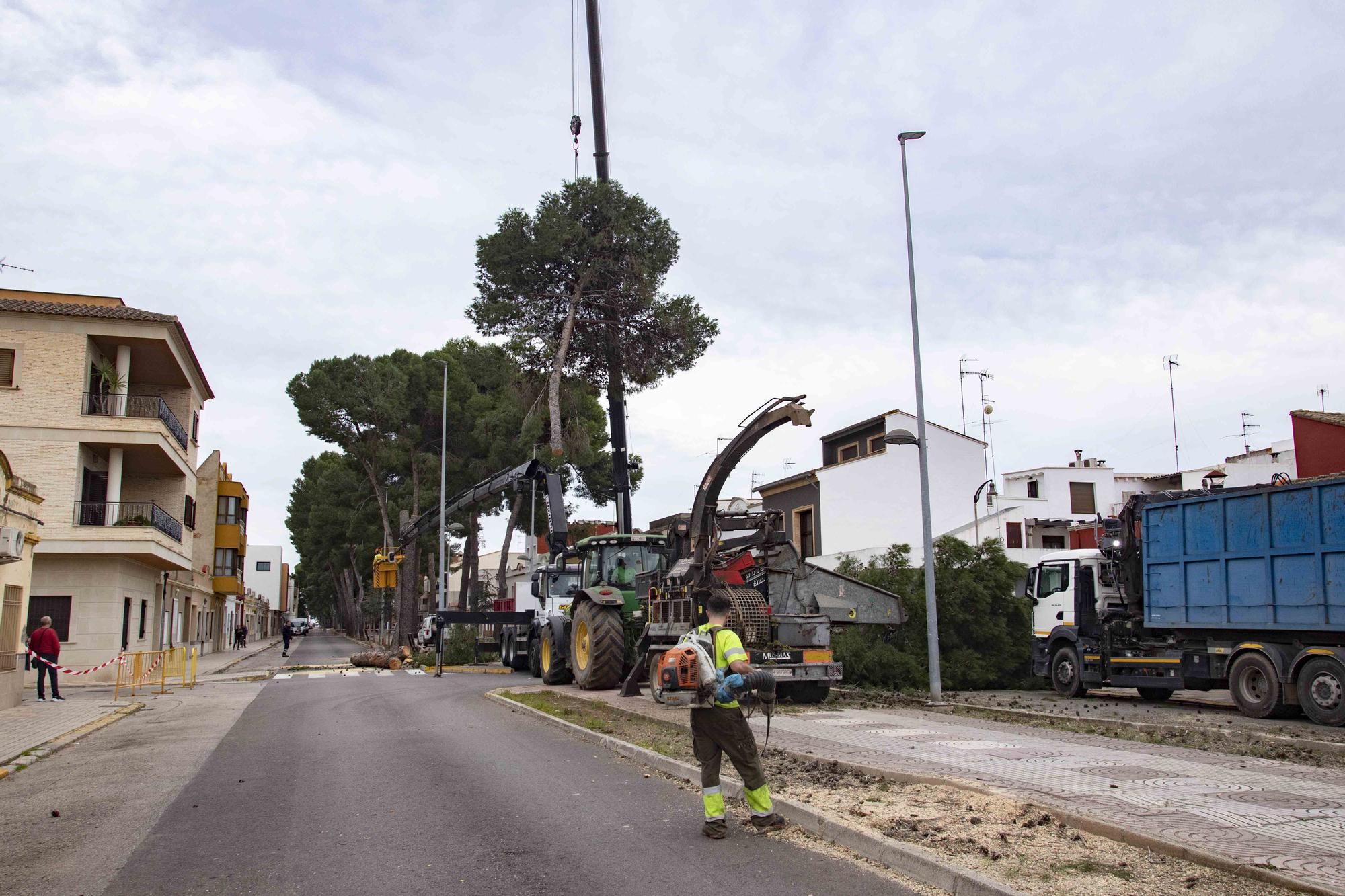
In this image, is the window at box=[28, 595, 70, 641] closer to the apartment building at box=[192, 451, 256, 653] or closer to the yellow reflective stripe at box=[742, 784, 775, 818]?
the apartment building at box=[192, 451, 256, 653]

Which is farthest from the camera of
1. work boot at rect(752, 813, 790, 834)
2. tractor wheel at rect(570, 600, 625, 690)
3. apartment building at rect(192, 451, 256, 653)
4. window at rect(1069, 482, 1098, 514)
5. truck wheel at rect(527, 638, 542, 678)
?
apartment building at rect(192, 451, 256, 653)

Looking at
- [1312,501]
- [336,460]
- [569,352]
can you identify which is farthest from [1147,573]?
[336,460]

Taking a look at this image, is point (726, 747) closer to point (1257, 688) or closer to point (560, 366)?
point (1257, 688)

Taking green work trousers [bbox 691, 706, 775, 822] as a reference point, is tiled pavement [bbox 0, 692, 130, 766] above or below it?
below

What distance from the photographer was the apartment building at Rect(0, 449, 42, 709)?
1569cm

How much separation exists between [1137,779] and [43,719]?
1514 cm

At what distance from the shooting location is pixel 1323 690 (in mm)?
13352

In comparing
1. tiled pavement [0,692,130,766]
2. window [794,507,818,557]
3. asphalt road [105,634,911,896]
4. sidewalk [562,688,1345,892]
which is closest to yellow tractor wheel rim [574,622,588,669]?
asphalt road [105,634,911,896]

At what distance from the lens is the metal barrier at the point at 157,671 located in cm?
2117

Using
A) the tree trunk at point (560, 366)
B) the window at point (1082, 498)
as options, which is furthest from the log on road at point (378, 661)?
the window at point (1082, 498)

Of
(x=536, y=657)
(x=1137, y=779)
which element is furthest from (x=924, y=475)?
(x=536, y=657)

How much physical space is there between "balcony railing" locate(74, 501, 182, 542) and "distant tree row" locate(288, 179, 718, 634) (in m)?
10.8

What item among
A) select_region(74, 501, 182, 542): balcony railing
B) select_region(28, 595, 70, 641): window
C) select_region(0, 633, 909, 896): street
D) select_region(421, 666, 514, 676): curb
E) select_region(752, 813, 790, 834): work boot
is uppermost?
select_region(74, 501, 182, 542): balcony railing

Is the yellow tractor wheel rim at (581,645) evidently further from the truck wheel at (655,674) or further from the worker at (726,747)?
the worker at (726,747)
